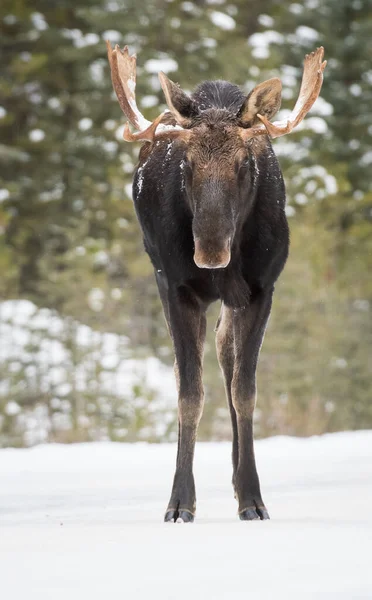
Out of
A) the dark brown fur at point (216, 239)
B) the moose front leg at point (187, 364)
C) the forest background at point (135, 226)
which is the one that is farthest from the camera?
the forest background at point (135, 226)

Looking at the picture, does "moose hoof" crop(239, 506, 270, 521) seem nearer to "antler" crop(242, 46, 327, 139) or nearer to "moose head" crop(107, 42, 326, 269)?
"moose head" crop(107, 42, 326, 269)

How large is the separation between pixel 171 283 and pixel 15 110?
18.3 metres

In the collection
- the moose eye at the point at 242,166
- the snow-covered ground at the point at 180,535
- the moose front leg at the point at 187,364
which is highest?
the moose eye at the point at 242,166

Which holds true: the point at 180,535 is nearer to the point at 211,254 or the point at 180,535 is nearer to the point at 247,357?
the point at 211,254

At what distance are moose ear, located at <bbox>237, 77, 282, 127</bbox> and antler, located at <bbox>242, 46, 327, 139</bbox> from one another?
0.20 feet

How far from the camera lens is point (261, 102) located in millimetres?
5723

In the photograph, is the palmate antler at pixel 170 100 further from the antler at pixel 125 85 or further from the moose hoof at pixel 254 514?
the moose hoof at pixel 254 514

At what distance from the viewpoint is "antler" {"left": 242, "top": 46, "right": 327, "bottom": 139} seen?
5.61 m

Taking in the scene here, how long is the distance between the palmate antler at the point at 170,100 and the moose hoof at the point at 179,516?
1932 millimetres

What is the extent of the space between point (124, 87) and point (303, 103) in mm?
995

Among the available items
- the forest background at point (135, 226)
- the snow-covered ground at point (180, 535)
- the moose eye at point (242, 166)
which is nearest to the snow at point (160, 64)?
the forest background at point (135, 226)

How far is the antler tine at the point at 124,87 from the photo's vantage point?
19.7 ft

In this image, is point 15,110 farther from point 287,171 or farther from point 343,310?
point 343,310

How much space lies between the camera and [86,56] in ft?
74.1
